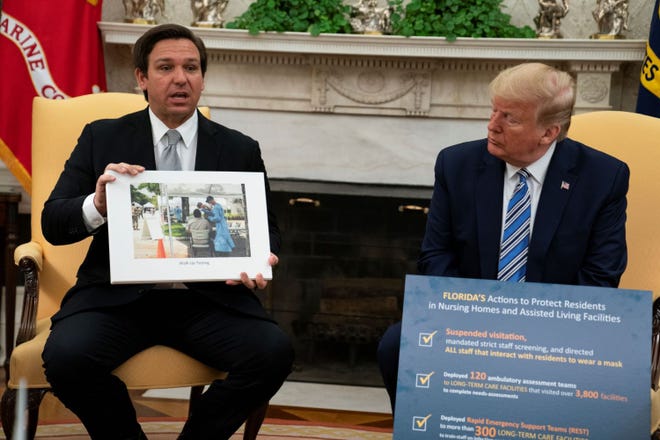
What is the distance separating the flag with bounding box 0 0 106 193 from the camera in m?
3.97

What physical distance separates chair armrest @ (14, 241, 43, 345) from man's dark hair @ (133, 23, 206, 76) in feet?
2.09

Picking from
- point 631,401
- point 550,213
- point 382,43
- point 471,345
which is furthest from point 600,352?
point 382,43

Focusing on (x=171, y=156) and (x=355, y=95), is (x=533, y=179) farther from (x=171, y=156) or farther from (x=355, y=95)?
(x=355, y=95)

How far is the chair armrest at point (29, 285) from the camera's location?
7.99 ft

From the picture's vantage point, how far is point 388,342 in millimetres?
2219

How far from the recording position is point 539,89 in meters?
2.12

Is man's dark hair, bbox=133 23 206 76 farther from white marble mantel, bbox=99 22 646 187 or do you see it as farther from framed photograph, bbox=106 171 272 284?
white marble mantel, bbox=99 22 646 187

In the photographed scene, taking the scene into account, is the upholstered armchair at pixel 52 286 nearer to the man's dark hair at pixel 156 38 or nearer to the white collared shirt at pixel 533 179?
the man's dark hair at pixel 156 38

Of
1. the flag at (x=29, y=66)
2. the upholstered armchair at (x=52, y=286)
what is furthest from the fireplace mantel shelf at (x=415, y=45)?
the upholstered armchair at (x=52, y=286)

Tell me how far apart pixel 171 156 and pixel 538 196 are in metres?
1.03

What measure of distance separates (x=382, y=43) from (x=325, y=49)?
0.27 metres

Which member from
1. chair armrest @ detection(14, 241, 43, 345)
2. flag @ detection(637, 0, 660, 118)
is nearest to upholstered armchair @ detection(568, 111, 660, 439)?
flag @ detection(637, 0, 660, 118)

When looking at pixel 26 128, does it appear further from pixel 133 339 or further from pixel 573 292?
pixel 573 292

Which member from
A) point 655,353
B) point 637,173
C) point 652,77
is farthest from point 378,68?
point 655,353
